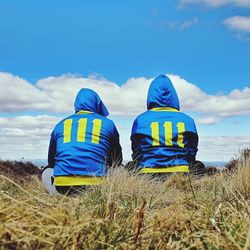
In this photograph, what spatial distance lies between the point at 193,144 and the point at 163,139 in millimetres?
641

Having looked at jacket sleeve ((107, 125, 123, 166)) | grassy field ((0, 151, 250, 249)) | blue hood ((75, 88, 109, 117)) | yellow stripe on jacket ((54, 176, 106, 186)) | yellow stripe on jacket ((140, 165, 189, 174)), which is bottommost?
grassy field ((0, 151, 250, 249))

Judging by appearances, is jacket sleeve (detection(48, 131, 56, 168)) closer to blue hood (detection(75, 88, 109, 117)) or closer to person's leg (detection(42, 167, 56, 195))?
person's leg (detection(42, 167, 56, 195))

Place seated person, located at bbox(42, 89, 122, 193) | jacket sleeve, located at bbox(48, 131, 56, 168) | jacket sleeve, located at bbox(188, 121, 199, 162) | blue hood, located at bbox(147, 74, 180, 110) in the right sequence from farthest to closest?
blue hood, located at bbox(147, 74, 180, 110), jacket sleeve, located at bbox(188, 121, 199, 162), jacket sleeve, located at bbox(48, 131, 56, 168), seated person, located at bbox(42, 89, 122, 193)

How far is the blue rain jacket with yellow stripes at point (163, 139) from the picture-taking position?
800 centimetres

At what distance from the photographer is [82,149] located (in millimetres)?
7254

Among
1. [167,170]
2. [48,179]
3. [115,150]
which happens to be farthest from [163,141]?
[48,179]

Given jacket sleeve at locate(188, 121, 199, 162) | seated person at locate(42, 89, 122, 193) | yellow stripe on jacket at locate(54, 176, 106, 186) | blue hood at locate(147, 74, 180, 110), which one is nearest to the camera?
yellow stripe on jacket at locate(54, 176, 106, 186)

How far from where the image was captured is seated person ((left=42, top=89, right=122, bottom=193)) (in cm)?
716

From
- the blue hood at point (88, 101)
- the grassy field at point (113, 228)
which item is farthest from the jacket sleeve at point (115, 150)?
the grassy field at point (113, 228)

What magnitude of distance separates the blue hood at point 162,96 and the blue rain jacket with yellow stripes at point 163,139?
0.35m

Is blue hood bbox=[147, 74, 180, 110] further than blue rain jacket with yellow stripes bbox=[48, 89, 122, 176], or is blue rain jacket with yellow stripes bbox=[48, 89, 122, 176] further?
blue hood bbox=[147, 74, 180, 110]

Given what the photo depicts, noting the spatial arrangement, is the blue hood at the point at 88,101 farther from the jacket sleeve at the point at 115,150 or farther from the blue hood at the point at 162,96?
the jacket sleeve at the point at 115,150

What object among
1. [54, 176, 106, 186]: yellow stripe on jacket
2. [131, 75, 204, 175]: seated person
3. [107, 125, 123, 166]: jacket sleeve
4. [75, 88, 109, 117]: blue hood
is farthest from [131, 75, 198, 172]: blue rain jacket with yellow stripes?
[54, 176, 106, 186]: yellow stripe on jacket

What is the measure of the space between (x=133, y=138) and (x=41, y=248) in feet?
20.0
